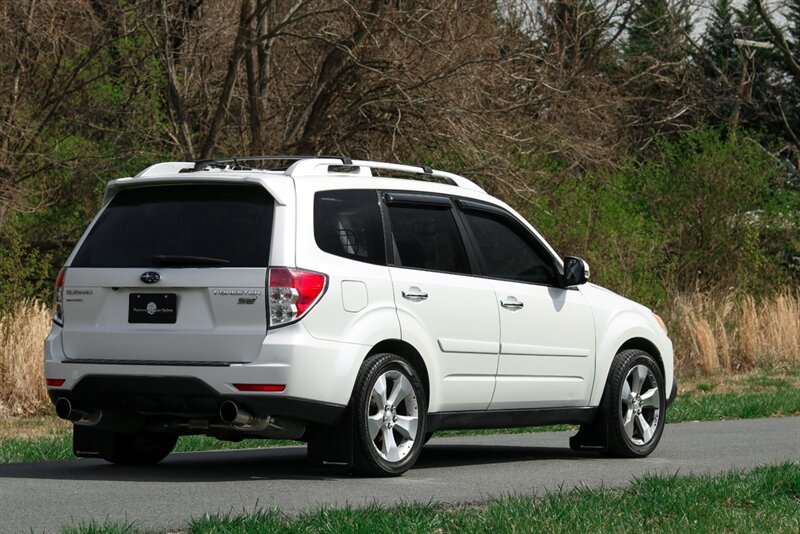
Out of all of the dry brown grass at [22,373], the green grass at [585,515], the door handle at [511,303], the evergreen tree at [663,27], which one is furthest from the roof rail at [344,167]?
the evergreen tree at [663,27]

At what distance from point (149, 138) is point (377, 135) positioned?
11.3 feet

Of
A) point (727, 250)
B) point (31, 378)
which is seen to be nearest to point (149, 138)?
point (31, 378)

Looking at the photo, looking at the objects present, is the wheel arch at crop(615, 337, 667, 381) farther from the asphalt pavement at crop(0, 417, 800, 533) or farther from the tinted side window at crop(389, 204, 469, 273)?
the tinted side window at crop(389, 204, 469, 273)

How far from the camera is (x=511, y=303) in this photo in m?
10.3

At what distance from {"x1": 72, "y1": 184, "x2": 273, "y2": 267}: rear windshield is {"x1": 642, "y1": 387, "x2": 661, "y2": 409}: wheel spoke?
150 inches

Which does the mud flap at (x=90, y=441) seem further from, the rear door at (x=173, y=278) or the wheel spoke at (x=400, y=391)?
the wheel spoke at (x=400, y=391)

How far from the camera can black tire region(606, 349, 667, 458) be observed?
11.0 metres

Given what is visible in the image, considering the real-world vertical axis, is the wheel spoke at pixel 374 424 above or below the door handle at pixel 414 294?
below

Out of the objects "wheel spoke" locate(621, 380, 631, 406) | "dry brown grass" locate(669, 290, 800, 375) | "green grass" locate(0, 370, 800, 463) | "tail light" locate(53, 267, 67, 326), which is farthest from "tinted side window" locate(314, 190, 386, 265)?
"dry brown grass" locate(669, 290, 800, 375)

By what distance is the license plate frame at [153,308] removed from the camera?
8.93 meters

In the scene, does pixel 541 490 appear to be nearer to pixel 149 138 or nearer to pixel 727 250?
pixel 149 138

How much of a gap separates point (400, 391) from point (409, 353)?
309 millimetres

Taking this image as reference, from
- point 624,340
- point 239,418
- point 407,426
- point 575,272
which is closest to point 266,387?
point 239,418

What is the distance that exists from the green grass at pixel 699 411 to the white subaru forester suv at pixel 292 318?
161 cm
